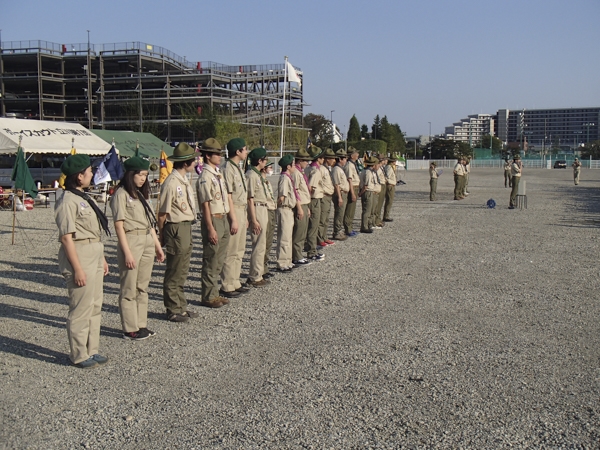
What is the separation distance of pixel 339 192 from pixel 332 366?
805cm

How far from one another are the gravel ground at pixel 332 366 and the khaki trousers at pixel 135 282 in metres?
0.26

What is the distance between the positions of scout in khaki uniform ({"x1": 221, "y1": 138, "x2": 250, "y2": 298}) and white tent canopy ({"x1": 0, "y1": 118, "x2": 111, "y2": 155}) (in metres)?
17.1

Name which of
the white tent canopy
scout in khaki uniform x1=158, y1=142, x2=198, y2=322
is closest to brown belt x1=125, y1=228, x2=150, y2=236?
scout in khaki uniform x1=158, y1=142, x2=198, y2=322

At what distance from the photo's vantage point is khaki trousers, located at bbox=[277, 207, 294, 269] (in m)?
9.62

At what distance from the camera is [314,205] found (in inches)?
454

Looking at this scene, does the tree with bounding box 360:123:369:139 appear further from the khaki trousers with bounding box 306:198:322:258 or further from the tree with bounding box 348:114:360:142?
the khaki trousers with bounding box 306:198:322:258

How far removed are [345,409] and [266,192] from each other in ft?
15.4

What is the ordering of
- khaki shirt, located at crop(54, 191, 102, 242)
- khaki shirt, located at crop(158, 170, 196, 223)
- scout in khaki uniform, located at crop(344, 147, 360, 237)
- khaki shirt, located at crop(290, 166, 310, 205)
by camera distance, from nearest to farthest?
khaki shirt, located at crop(54, 191, 102, 242)
khaki shirt, located at crop(158, 170, 196, 223)
khaki shirt, located at crop(290, 166, 310, 205)
scout in khaki uniform, located at crop(344, 147, 360, 237)

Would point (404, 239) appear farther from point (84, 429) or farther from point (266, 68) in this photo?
point (266, 68)

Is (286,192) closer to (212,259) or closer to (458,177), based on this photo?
(212,259)

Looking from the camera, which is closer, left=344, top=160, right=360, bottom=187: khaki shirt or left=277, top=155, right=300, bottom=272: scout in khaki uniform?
left=277, top=155, right=300, bottom=272: scout in khaki uniform

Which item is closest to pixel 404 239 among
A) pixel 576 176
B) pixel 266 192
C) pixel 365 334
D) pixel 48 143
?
pixel 266 192

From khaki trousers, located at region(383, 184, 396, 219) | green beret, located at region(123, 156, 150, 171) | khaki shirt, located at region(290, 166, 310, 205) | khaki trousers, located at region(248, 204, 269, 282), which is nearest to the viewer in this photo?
green beret, located at region(123, 156, 150, 171)

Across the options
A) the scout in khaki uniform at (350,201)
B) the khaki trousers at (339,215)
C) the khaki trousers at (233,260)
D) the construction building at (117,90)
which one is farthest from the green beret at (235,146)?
the construction building at (117,90)
